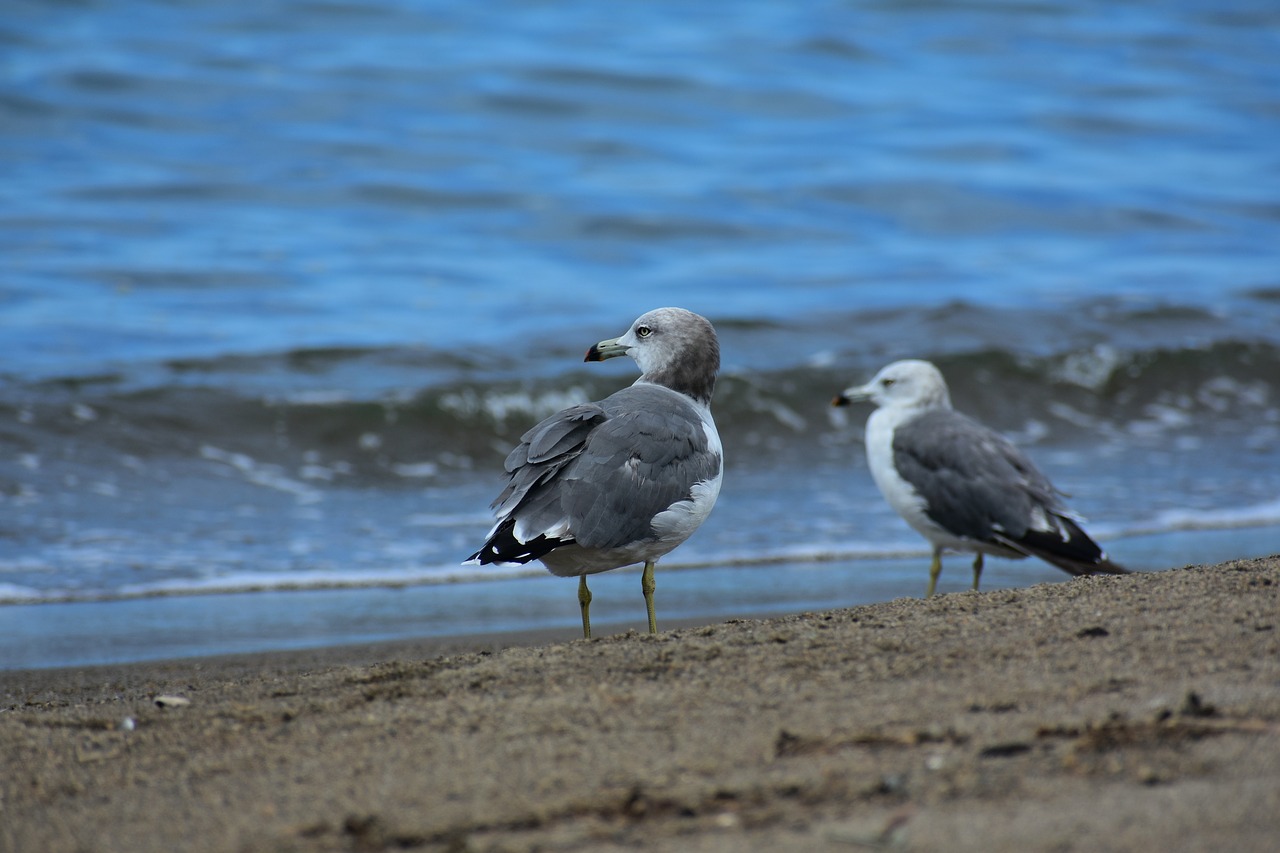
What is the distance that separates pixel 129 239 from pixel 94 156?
2907 millimetres

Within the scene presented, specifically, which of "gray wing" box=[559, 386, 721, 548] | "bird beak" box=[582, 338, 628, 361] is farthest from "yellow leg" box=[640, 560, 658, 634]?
"bird beak" box=[582, 338, 628, 361]

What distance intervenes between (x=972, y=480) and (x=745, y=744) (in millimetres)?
3747

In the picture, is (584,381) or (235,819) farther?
(584,381)

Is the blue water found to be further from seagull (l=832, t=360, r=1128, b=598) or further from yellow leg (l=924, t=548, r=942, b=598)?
seagull (l=832, t=360, r=1128, b=598)

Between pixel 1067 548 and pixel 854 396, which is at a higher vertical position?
pixel 854 396

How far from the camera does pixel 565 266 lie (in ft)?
45.9

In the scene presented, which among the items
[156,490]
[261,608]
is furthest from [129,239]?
[261,608]

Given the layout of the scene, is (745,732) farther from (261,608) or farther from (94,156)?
(94,156)

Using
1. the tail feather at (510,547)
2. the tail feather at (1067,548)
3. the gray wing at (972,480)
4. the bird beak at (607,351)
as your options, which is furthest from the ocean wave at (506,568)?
the tail feather at (510,547)

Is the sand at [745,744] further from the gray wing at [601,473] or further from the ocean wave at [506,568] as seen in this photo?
the ocean wave at [506,568]

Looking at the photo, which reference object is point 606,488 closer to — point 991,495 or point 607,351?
point 607,351

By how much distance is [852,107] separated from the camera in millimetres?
19719

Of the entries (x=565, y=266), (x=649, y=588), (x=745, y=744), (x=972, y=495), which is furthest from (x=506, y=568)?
(x=565, y=266)

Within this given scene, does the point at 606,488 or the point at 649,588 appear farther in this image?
the point at 649,588
